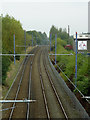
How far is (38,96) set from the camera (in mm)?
16312

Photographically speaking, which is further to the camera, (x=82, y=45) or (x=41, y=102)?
(x=82, y=45)

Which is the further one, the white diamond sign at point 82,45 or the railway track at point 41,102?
the white diamond sign at point 82,45

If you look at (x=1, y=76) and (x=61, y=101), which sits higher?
(x=1, y=76)

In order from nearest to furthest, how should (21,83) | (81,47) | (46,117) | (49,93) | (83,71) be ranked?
(46,117)
(83,71)
(49,93)
(21,83)
(81,47)

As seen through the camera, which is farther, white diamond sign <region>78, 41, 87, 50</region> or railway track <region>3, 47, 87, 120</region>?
white diamond sign <region>78, 41, 87, 50</region>

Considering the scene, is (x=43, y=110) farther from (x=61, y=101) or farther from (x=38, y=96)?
(x=38, y=96)

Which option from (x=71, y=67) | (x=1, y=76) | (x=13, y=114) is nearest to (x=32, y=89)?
(x=1, y=76)

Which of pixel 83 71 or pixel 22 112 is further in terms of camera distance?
pixel 83 71

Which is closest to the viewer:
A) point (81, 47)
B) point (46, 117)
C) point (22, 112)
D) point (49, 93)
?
point (46, 117)

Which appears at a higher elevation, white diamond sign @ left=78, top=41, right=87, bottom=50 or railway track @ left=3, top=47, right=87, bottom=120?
white diamond sign @ left=78, top=41, right=87, bottom=50

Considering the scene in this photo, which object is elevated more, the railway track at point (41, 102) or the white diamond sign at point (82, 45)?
the white diamond sign at point (82, 45)

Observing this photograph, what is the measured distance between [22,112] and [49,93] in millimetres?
5072

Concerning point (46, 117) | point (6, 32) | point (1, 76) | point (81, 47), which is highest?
point (6, 32)

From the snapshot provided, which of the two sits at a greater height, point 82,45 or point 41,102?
point 82,45
